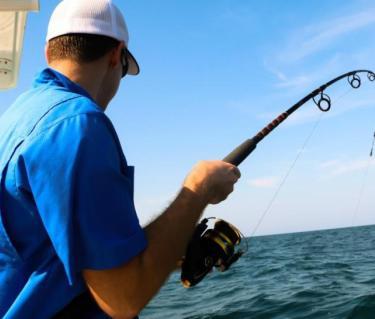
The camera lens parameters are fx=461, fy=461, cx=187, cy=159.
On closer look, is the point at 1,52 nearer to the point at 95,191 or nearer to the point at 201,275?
the point at 201,275

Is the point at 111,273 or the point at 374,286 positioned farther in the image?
the point at 374,286

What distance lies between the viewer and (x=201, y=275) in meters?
1.96

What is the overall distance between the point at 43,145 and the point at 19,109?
29 centimetres

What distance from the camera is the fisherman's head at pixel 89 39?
149 centimetres

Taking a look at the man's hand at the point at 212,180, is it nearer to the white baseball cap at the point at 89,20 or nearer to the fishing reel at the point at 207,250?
the fishing reel at the point at 207,250

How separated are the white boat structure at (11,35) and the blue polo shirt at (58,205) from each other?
1528 millimetres

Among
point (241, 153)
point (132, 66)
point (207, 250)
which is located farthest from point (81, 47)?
point (241, 153)

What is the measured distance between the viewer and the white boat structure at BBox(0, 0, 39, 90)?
8.66ft

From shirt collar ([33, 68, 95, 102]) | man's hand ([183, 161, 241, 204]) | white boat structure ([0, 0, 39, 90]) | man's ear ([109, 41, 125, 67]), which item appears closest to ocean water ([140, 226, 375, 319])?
white boat structure ([0, 0, 39, 90])

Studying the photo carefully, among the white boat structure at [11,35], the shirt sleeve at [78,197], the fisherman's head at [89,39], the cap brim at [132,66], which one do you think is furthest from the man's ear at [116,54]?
the white boat structure at [11,35]

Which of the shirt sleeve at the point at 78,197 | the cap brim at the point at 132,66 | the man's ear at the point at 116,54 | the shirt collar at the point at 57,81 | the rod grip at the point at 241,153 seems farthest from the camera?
the rod grip at the point at 241,153

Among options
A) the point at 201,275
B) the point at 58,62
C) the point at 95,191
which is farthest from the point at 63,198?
the point at 201,275

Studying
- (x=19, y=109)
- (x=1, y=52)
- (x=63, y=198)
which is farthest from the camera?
(x=1, y=52)

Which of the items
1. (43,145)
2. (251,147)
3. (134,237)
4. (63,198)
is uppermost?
(43,145)
